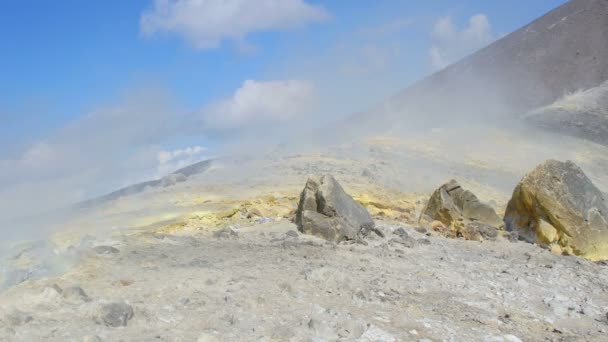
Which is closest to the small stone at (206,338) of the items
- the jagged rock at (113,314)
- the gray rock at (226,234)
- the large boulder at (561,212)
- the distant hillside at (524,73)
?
the jagged rock at (113,314)

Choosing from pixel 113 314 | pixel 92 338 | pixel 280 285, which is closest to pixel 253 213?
pixel 280 285

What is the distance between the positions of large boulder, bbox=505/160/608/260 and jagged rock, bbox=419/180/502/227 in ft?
1.61

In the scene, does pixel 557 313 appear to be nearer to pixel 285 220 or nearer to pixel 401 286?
pixel 401 286

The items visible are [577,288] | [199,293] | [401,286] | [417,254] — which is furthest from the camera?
[417,254]

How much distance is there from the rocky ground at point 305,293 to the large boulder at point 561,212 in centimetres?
88

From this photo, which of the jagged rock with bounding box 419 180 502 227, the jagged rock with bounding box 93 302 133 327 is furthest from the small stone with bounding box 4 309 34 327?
the jagged rock with bounding box 419 180 502 227

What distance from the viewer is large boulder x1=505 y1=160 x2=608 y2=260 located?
9.62 metres

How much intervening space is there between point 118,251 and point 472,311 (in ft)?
14.5

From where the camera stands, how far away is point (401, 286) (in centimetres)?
690

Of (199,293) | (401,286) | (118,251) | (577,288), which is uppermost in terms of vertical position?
(118,251)

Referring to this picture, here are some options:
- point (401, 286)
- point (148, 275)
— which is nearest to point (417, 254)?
point (401, 286)

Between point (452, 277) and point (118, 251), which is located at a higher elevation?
point (118, 251)

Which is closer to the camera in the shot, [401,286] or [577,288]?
[401,286]

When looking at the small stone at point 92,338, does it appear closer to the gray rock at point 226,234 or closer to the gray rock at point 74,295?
the gray rock at point 74,295
